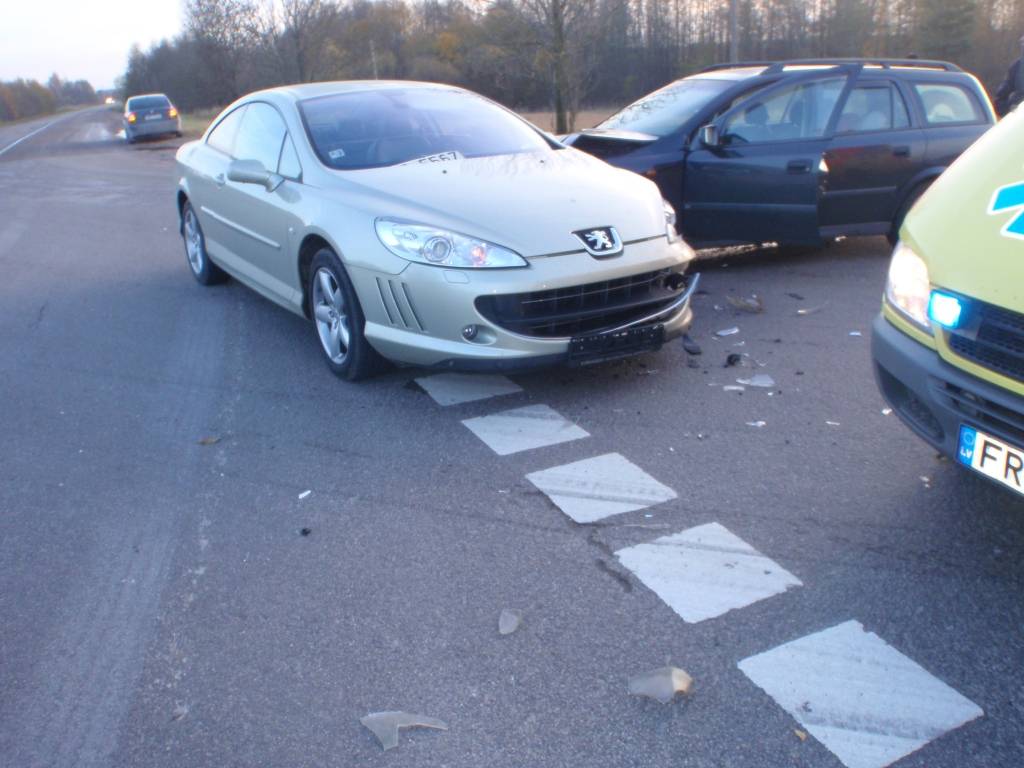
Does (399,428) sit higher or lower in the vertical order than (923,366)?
lower

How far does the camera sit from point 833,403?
4.89 m

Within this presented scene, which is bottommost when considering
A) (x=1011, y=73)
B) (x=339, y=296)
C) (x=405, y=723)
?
(x=405, y=723)

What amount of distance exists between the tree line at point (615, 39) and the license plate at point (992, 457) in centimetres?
2675

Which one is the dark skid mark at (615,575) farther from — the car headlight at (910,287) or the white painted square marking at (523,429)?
the car headlight at (910,287)

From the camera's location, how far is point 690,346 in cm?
589

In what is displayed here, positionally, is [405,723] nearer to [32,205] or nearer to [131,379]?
[131,379]

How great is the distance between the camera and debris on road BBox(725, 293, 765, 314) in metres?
6.70

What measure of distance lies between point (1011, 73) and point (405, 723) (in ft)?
41.6

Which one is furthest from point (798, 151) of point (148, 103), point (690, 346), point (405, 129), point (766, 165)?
point (148, 103)

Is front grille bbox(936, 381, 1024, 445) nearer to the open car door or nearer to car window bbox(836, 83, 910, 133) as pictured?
the open car door

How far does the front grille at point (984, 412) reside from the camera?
9.16 ft

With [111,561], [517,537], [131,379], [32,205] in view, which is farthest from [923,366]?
[32,205]

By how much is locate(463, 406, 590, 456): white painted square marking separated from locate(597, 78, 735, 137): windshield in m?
3.90

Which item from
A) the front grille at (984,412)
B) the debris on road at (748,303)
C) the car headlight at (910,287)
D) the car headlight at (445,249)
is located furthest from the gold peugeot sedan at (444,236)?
the front grille at (984,412)
